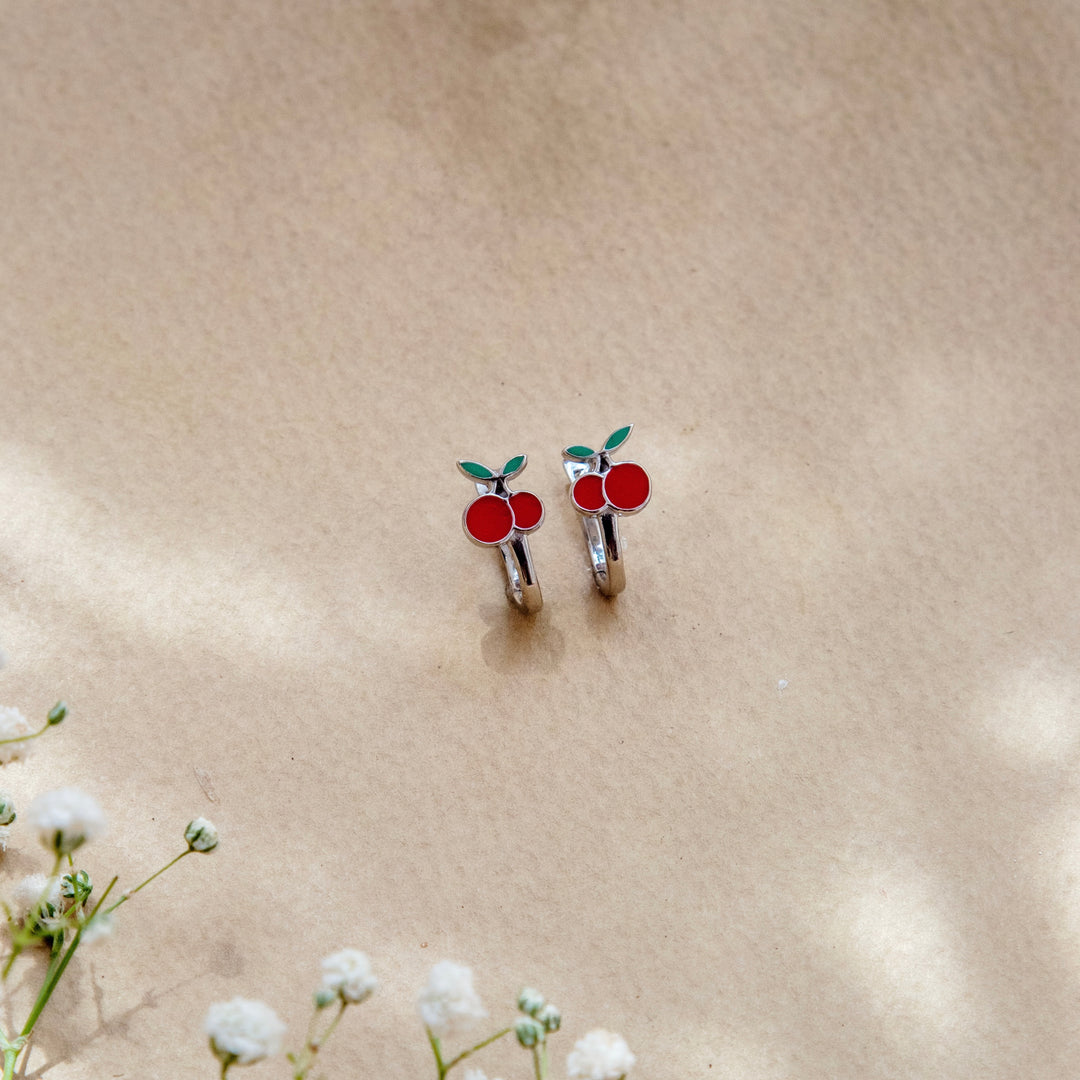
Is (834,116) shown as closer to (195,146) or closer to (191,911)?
(195,146)

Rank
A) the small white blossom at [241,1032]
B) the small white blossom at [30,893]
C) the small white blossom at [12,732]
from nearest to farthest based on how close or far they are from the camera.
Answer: the small white blossom at [241,1032] → the small white blossom at [12,732] → the small white blossom at [30,893]

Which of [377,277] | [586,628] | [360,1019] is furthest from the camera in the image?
[377,277]

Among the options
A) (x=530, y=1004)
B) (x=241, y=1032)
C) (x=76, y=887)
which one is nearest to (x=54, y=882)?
(x=76, y=887)

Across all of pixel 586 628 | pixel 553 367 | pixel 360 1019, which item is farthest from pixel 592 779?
pixel 553 367

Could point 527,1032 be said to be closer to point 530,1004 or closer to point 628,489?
point 530,1004

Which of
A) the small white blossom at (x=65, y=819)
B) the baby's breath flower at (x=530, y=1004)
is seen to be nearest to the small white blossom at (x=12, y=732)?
the small white blossom at (x=65, y=819)

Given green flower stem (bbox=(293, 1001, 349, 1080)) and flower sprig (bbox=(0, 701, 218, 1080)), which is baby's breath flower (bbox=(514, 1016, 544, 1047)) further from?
flower sprig (bbox=(0, 701, 218, 1080))

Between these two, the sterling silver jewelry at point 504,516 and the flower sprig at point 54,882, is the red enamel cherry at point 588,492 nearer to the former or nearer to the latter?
the sterling silver jewelry at point 504,516
